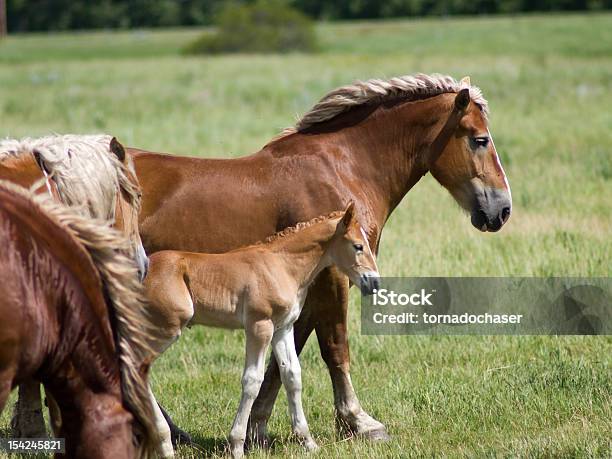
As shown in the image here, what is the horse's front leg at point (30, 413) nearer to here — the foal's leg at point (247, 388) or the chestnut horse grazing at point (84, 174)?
the chestnut horse grazing at point (84, 174)

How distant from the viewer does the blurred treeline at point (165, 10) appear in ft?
234

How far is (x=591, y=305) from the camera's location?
853 centimetres

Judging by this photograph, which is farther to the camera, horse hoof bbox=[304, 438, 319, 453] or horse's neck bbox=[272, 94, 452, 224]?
horse's neck bbox=[272, 94, 452, 224]

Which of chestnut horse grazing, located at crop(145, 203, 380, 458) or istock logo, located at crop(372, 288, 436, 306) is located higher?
chestnut horse grazing, located at crop(145, 203, 380, 458)

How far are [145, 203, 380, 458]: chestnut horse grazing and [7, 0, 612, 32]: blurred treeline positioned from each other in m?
67.1

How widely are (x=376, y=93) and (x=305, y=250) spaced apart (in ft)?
4.55

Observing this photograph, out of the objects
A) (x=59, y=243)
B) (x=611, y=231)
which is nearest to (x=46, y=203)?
(x=59, y=243)

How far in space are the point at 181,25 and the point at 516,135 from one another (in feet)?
199

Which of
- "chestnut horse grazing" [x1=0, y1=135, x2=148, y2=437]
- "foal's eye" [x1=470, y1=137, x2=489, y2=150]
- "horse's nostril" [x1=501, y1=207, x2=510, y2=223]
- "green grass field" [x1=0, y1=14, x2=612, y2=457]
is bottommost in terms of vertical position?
"green grass field" [x1=0, y1=14, x2=612, y2=457]

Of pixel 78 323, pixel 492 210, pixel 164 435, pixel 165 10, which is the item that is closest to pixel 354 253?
pixel 492 210

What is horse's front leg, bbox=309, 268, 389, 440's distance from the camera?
240 inches

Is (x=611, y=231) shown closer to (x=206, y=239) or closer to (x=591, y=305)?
(x=591, y=305)

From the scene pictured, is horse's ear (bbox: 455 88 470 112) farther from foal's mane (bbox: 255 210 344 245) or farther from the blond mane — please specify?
foal's mane (bbox: 255 210 344 245)

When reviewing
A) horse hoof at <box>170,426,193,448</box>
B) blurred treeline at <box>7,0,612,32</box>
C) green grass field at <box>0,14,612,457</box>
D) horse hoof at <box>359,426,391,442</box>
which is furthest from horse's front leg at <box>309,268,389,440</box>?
blurred treeline at <box>7,0,612,32</box>
